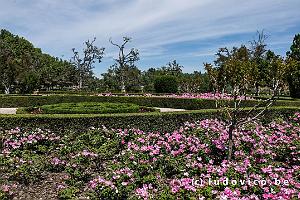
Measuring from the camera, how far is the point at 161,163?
6.54 metres

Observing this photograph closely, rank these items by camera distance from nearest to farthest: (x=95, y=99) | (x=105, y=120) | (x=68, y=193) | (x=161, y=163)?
(x=68, y=193), (x=161, y=163), (x=105, y=120), (x=95, y=99)

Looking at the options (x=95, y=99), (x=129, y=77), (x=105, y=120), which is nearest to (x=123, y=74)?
(x=129, y=77)

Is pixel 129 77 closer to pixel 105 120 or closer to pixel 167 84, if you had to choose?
pixel 167 84

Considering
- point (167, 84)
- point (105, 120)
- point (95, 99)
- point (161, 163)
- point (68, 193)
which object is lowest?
point (68, 193)

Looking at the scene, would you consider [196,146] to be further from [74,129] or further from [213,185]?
[74,129]

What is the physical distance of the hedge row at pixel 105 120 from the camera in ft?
29.0

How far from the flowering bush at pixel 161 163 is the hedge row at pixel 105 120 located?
31cm

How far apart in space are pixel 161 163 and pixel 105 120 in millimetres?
3064

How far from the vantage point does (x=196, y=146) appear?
733cm

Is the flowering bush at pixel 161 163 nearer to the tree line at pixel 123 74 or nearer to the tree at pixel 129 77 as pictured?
the tree line at pixel 123 74

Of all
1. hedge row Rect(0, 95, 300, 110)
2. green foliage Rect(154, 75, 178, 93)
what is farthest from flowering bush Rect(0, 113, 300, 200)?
green foliage Rect(154, 75, 178, 93)

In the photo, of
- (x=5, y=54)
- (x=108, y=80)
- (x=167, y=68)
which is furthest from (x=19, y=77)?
(x=167, y=68)

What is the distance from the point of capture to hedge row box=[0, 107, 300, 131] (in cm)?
885

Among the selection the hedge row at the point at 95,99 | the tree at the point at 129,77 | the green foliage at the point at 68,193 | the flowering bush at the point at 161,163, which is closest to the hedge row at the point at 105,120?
the flowering bush at the point at 161,163
